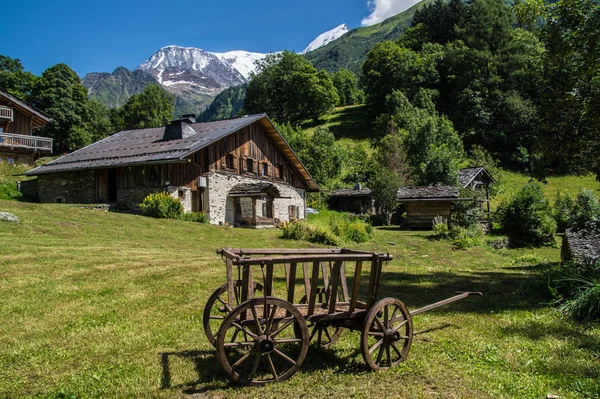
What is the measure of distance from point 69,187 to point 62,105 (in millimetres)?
28398

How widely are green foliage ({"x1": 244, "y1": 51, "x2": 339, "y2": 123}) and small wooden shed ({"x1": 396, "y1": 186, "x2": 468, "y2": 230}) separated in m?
47.1

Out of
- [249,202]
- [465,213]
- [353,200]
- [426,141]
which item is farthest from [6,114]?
[426,141]

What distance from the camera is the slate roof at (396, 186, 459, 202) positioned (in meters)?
31.0

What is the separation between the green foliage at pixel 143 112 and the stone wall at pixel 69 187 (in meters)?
45.0

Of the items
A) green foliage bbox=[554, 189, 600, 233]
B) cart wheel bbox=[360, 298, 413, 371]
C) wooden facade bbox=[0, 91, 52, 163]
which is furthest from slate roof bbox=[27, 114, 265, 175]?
cart wheel bbox=[360, 298, 413, 371]

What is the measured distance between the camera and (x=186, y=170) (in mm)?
25812

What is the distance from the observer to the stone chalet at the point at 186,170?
25469mm

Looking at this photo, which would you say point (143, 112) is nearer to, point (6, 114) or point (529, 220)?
point (6, 114)

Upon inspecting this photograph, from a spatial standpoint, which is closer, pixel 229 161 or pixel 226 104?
pixel 229 161

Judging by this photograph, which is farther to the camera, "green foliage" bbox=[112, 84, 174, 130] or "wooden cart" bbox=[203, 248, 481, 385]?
"green foliage" bbox=[112, 84, 174, 130]

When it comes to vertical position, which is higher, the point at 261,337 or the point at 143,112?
the point at 143,112

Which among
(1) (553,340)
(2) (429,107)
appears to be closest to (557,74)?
(1) (553,340)

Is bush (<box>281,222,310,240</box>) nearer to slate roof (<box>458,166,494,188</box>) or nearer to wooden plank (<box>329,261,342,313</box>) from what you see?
wooden plank (<box>329,261,342,313</box>)

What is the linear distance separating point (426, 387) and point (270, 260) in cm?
204
